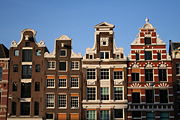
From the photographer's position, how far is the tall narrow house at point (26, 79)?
46.8m

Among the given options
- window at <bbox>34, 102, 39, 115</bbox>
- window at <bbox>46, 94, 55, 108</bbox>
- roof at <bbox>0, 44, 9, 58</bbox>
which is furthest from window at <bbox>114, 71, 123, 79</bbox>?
roof at <bbox>0, 44, 9, 58</bbox>

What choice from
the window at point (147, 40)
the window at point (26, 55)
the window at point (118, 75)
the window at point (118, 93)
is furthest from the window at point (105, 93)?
the window at point (26, 55)

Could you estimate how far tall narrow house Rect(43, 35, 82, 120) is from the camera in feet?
151

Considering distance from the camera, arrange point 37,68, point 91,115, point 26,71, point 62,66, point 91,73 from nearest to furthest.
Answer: point 91,115 → point 91,73 → point 62,66 → point 37,68 → point 26,71

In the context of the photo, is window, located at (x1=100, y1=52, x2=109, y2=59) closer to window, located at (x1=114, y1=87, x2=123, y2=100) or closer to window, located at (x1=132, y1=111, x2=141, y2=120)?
window, located at (x1=114, y1=87, x2=123, y2=100)

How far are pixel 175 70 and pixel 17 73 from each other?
23088 mm

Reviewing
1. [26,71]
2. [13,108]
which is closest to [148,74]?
[26,71]

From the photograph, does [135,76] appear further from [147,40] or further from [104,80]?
[147,40]

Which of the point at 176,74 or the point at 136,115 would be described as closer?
the point at 136,115

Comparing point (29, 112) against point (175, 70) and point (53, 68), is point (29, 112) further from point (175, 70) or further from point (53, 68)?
point (175, 70)

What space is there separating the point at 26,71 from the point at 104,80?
11.7 m

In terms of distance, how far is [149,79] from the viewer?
4659cm

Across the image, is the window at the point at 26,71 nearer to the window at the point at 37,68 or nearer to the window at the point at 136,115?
the window at the point at 37,68

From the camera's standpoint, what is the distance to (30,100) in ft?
154
